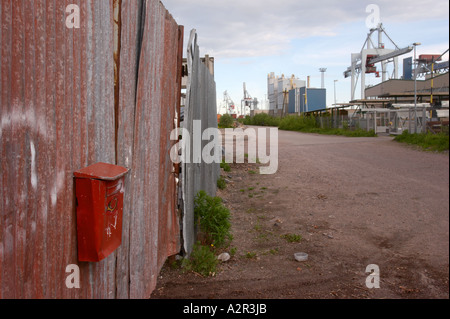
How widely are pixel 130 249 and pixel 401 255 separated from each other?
234 centimetres

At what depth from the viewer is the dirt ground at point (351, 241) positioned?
7.45 feet

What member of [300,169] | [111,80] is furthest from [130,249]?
[300,169]

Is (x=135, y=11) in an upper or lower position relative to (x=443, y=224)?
upper

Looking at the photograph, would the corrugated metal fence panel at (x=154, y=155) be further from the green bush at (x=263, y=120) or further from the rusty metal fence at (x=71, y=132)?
the green bush at (x=263, y=120)

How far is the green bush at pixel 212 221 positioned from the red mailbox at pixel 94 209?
2.33 meters

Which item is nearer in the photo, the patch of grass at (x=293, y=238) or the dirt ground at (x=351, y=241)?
the dirt ground at (x=351, y=241)

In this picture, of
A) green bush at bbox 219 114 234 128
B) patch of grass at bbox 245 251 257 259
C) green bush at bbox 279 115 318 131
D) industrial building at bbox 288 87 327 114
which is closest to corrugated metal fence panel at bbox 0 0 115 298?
patch of grass at bbox 245 251 257 259

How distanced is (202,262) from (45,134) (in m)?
2.46

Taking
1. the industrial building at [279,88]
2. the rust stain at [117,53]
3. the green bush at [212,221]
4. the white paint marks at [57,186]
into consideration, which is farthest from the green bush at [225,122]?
the industrial building at [279,88]

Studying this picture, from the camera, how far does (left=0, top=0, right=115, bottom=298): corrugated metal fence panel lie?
1425 millimetres

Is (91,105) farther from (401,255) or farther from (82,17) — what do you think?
(401,255)

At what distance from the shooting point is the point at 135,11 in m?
2.62

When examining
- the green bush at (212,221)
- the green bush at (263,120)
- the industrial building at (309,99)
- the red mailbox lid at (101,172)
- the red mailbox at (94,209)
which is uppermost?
the industrial building at (309,99)

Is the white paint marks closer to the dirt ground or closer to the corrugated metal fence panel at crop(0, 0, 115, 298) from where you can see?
the corrugated metal fence panel at crop(0, 0, 115, 298)
